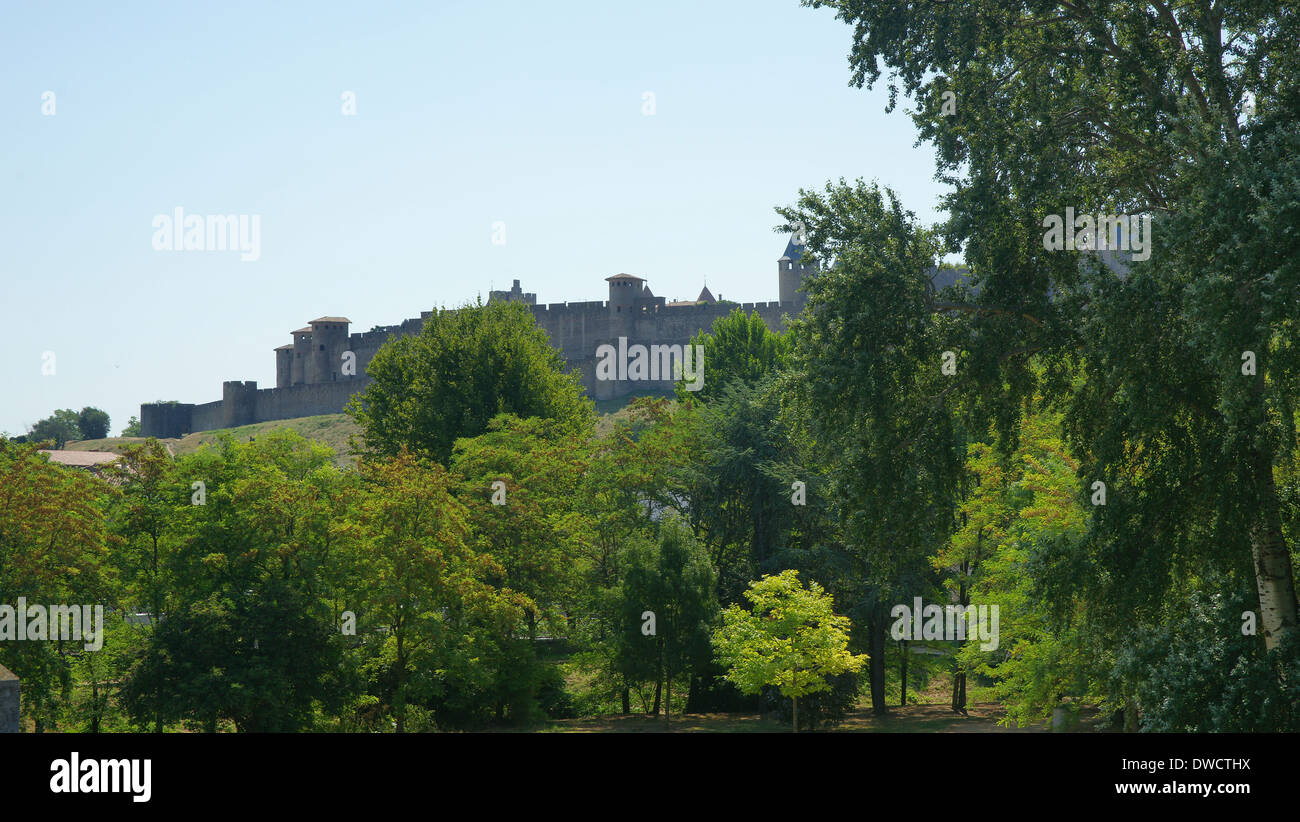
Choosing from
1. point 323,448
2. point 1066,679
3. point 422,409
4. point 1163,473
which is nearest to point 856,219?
point 1163,473

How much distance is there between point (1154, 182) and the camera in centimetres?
1733

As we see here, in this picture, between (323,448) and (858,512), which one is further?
(323,448)

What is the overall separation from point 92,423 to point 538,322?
57854 mm

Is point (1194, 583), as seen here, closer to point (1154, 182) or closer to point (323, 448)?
point (1154, 182)

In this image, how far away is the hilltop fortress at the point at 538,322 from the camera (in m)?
99.4

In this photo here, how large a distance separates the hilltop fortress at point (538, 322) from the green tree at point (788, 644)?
62741 millimetres

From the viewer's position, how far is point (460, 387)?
Result: 1797 inches

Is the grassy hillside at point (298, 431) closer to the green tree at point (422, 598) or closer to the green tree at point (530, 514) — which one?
the green tree at point (530, 514)

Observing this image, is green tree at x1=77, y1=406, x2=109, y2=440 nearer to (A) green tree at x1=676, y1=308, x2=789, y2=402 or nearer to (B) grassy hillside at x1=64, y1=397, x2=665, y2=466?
(B) grassy hillside at x1=64, y1=397, x2=665, y2=466

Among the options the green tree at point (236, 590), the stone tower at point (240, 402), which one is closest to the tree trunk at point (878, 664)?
the green tree at point (236, 590)

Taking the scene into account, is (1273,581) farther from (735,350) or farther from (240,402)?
(240,402)
